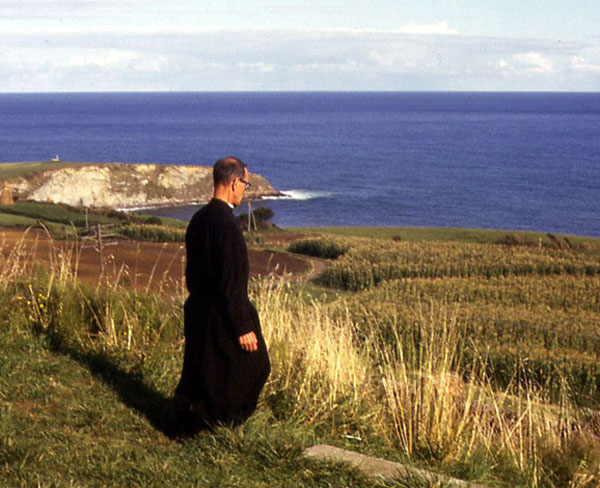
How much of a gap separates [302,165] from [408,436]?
4411 inches

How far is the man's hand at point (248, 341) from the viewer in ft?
19.2

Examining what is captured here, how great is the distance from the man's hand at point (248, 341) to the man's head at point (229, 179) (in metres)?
0.92

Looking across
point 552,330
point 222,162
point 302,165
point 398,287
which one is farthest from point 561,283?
point 302,165

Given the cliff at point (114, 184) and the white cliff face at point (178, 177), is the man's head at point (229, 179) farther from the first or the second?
the white cliff face at point (178, 177)

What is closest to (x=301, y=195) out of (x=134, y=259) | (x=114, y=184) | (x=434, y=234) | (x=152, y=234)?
(x=114, y=184)

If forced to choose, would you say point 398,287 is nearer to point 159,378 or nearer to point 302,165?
point 159,378

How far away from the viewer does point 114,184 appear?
270 feet

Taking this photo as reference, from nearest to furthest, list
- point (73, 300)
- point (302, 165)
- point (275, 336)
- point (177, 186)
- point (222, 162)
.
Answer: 1. point (222, 162)
2. point (275, 336)
3. point (73, 300)
4. point (177, 186)
5. point (302, 165)

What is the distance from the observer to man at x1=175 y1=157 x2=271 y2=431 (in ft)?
18.9

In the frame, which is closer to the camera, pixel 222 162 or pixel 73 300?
pixel 222 162

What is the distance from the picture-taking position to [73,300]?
9539 mm

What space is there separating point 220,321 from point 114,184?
7854 centimetres

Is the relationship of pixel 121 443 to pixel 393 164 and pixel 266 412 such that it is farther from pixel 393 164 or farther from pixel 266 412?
pixel 393 164

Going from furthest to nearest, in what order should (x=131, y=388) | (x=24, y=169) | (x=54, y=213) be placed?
(x=24, y=169) < (x=54, y=213) < (x=131, y=388)
